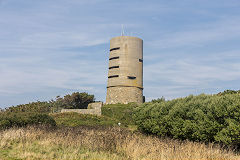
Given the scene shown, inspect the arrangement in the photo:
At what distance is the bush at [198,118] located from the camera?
706 inches

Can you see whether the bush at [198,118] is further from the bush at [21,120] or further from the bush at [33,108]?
the bush at [33,108]

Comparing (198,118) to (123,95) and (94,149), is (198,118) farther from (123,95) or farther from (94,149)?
(123,95)

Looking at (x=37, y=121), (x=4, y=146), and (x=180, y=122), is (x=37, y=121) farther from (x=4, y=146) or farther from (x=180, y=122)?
(x=180, y=122)

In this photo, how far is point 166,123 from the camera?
2494cm

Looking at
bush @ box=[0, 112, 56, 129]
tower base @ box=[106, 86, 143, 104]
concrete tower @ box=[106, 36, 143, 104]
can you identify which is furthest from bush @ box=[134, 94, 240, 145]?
concrete tower @ box=[106, 36, 143, 104]

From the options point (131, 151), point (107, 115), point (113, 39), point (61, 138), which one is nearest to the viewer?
point (131, 151)

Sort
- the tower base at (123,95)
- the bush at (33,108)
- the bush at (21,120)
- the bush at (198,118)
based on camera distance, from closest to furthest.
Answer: the bush at (198,118) → the bush at (21,120) → the bush at (33,108) → the tower base at (123,95)

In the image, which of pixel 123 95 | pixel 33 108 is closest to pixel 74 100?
pixel 33 108

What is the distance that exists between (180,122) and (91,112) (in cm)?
3334

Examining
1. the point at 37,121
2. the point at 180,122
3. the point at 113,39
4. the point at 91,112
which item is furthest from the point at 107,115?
the point at 180,122

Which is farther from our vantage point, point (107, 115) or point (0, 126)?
point (107, 115)

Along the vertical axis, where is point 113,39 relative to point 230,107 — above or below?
above

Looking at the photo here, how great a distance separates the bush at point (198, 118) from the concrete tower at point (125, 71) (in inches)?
1333

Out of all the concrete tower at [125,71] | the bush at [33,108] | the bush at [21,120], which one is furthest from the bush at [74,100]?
the bush at [21,120]
